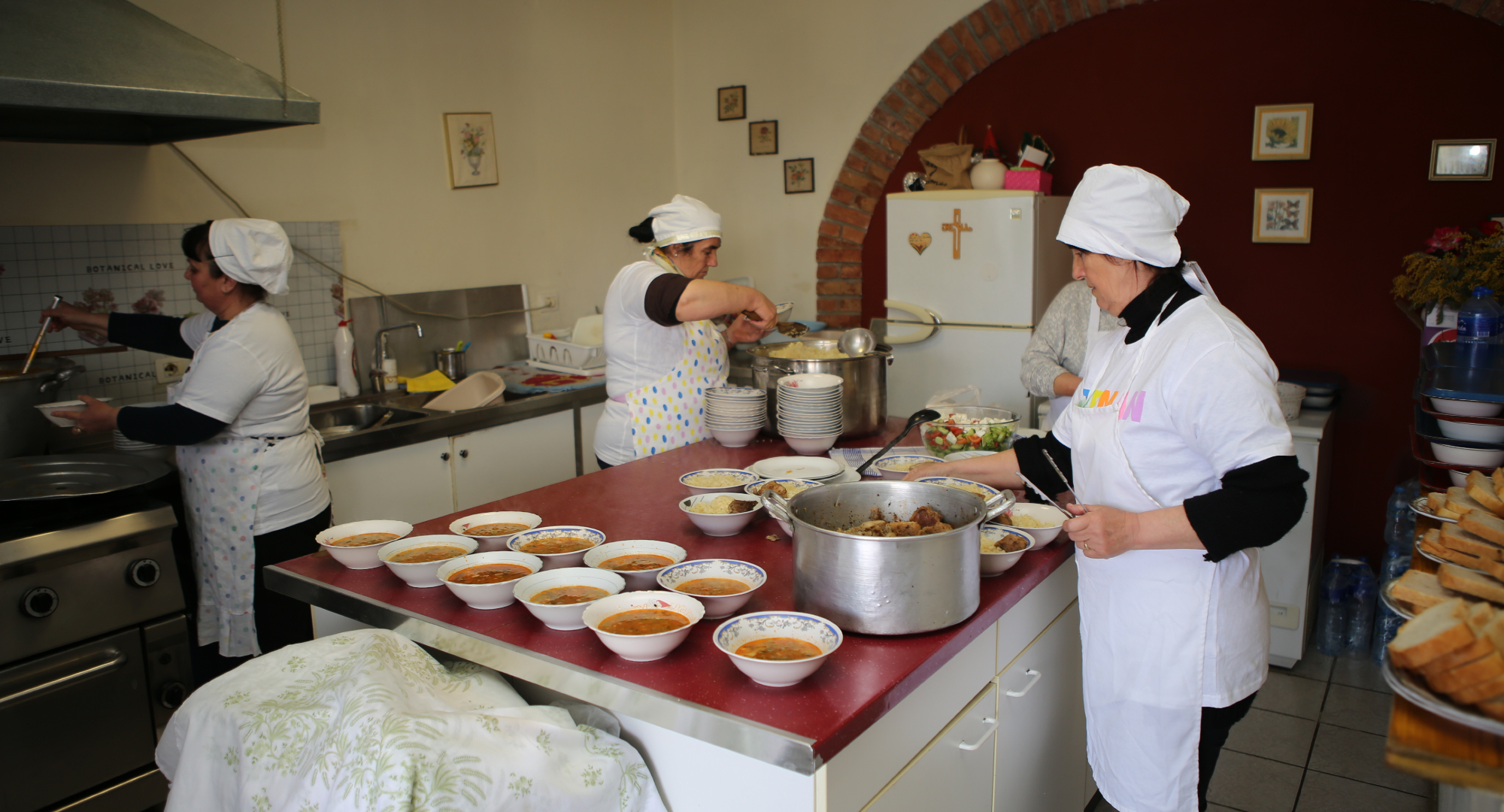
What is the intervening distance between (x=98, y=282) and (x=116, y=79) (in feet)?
4.00

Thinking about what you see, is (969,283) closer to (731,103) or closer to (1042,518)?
(731,103)

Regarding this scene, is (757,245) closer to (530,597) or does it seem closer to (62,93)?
(62,93)

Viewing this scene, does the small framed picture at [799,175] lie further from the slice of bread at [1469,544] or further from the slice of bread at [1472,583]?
the slice of bread at [1472,583]

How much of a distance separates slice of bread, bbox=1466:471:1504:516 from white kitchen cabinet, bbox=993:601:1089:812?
844mm

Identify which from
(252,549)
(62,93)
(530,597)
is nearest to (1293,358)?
(530,597)

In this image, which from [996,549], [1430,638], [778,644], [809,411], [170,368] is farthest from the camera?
[170,368]

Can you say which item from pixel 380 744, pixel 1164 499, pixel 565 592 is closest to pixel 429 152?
pixel 565 592

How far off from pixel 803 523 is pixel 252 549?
2.00m

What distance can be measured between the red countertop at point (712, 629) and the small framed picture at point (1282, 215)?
269 centimetres

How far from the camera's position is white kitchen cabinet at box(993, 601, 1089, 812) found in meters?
1.99

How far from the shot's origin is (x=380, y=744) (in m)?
1.36

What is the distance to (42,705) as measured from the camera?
Result: 2420 millimetres

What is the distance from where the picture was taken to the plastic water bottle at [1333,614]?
12.2ft

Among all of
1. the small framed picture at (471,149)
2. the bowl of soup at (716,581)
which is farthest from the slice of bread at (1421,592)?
the small framed picture at (471,149)
